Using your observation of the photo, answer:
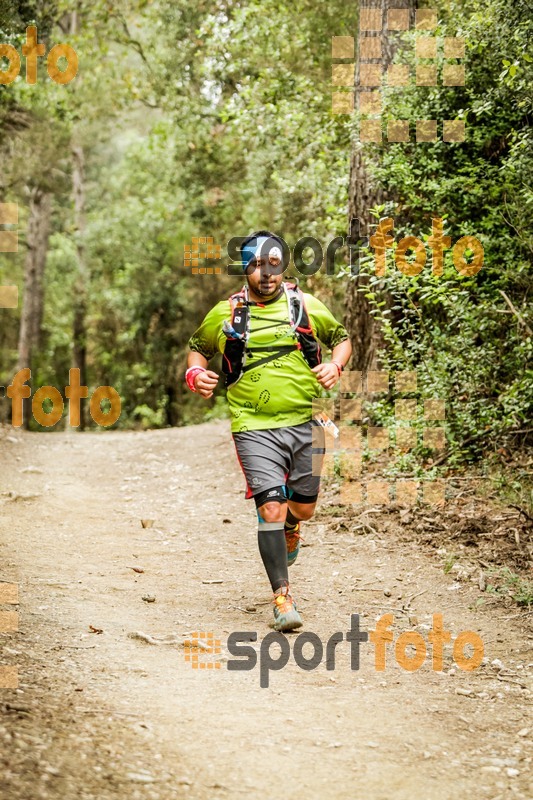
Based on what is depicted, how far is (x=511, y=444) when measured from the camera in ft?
26.3

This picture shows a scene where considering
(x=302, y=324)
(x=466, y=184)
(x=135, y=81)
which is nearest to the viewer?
(x=302, y=324)

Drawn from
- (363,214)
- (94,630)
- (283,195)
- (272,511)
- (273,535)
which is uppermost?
(283,195)

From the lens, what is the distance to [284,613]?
16.7 ft

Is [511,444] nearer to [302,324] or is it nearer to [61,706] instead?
[302,324]

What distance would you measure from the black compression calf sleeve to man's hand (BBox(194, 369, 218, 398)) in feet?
2.81

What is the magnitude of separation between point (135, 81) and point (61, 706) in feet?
54.9

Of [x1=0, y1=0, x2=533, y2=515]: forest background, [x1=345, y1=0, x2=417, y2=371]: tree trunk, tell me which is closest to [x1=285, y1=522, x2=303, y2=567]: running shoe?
[x1=0, y1=0, x2=533, y2=515]: forest background

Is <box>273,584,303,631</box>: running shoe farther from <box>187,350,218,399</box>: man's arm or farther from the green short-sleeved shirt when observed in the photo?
<box>187,350,218,399</box>: man's arm

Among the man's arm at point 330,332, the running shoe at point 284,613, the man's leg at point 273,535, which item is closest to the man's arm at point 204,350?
the man's arm at point 330,332

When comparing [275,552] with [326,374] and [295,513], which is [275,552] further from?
[326,374]

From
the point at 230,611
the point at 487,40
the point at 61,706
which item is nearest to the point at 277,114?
the point at 487,40

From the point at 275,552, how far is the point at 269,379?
1.03 metres

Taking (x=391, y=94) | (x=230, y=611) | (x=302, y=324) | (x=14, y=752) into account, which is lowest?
(x=230, y=611)

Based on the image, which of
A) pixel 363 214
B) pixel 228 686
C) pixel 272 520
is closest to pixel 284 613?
pixel 272 520
